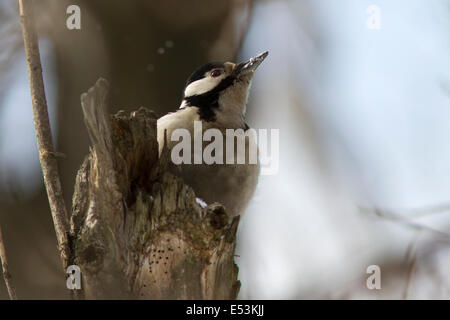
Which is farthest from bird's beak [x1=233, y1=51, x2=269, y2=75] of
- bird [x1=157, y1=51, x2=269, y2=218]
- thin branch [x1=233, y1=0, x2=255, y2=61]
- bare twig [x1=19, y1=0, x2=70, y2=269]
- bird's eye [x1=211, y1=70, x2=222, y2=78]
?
bare twig [x1=19, y1=0, x2=70, y2=269]

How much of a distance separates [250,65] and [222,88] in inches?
10.1

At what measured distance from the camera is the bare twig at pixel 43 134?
2.88 meters

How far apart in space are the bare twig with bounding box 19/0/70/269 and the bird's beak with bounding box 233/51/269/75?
1.60 meters

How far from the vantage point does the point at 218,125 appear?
3820mm

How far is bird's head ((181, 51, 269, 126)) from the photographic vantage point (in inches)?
159

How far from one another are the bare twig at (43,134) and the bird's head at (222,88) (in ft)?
4.13

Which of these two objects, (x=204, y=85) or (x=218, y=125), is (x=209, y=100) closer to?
(x=204, y=85)

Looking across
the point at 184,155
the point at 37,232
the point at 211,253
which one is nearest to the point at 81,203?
the point at 211,253

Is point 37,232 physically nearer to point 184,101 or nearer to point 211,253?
point 184,101

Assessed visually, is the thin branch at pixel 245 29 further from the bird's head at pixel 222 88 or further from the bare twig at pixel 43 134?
the bare twig at pixel 43 134

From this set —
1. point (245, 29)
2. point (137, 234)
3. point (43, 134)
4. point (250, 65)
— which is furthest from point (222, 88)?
point (137, 234)

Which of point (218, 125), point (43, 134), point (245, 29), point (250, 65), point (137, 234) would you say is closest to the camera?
point (137, 234)

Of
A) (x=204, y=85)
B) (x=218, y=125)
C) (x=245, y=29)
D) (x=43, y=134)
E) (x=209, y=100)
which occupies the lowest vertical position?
(x=43, y=134)

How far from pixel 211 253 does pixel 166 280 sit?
23 cm
